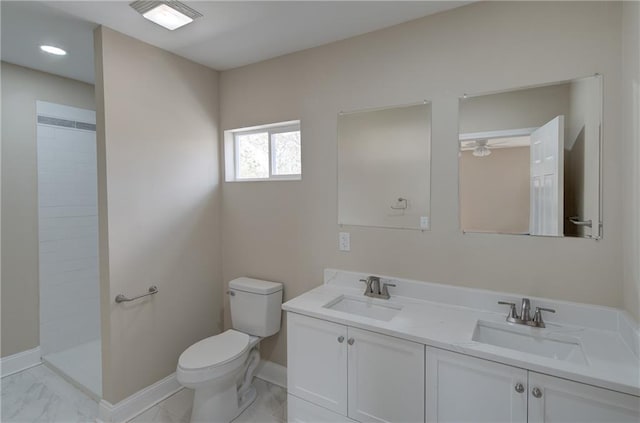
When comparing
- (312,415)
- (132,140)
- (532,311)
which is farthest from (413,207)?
(132,140)

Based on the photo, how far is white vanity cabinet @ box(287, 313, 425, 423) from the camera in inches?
58.8

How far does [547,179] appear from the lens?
160cm

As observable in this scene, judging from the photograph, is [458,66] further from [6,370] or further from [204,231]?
[6,370]

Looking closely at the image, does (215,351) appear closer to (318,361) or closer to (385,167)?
(318,361)

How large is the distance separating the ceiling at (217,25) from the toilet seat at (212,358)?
2.08 metres

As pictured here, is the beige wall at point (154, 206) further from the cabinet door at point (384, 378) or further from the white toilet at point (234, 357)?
the cabinet door at point (384, 378)

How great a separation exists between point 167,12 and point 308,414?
2.40m

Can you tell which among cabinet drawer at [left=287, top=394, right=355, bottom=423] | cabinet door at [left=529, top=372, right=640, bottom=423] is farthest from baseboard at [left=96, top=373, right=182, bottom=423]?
cabinet door at [left=529, top=372, right=640, bottom=423]

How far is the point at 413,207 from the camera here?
6.48 ft

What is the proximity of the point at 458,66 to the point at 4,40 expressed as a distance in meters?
Result: 2.94

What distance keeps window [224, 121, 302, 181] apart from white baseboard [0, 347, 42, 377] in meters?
2.21

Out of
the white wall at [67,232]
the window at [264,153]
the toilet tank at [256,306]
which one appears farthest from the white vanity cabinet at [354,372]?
the white wall at [67,232]

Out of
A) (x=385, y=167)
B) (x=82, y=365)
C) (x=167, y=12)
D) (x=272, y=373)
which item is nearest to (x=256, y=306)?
(x=272, y=373)

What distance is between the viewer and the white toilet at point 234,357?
1935 millimetres
